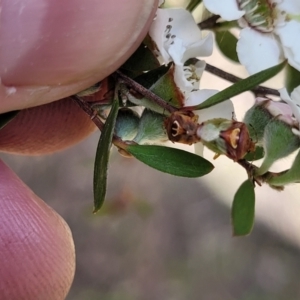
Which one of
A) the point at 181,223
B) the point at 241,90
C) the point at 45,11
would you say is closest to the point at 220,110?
the point at 241,90

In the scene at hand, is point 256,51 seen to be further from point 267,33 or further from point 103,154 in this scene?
point 103,154

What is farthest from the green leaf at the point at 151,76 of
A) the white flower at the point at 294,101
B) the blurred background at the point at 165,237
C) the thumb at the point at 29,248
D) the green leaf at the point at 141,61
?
the blurred background at the point at 165,237

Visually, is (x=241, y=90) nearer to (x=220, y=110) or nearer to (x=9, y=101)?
(x=220, y=110)

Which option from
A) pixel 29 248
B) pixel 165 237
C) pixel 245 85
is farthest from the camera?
pixel 165 237

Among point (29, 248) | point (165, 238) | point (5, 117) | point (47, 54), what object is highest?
point (47, 54)

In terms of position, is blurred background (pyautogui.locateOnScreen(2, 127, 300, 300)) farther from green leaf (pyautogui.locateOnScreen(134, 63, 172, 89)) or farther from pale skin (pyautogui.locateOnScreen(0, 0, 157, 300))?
green leaf (pyautogui.locateOnScreen(134, 63, 172, 89))

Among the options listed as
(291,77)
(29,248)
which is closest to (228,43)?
(291,77)
